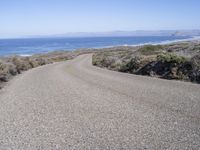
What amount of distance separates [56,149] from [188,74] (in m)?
12.5

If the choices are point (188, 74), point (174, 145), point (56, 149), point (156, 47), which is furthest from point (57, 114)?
point (156, 47)

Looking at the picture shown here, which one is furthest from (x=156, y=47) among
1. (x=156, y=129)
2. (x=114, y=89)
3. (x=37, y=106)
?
(x=156, y=129)

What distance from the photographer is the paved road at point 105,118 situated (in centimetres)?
773

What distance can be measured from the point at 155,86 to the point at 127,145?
8991 millimetres

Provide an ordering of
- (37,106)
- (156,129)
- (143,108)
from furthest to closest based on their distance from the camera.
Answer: (37,106)
(143,108)
(156,129)

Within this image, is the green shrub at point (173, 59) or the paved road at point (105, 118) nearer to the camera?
the paved road at point (105, 118)

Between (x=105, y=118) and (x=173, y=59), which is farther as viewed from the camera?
(x=173, y=59)

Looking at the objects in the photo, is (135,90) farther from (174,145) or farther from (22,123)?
(174,145)

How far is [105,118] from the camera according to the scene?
33.0 feet

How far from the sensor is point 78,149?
734cm

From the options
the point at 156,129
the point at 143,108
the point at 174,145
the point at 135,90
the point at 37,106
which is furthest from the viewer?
the point at 135,90

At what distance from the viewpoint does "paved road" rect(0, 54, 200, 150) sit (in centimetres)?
773

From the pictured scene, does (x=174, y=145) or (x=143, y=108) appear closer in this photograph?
(x=174, y=145)

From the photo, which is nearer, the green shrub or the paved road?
the paved road
